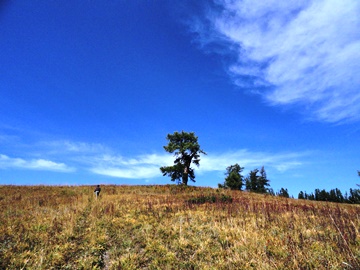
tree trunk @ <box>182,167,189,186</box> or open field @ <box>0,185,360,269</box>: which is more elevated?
tree trunk @ <box>182,167,189,186</box>

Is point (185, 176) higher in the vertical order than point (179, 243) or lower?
higher

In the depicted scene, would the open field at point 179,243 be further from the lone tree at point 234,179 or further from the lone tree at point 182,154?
the lone tree at point 234,179

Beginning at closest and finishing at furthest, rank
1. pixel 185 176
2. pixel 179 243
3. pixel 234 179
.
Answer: pixel 179 243
pixel 185 176
pixel 234 179

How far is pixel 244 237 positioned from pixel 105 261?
4.19 meters

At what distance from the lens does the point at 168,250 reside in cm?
637

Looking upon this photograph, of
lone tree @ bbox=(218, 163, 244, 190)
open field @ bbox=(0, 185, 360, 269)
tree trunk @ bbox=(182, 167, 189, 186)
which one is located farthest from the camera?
lone tree @ bbox=(218, 163, 244, 190)

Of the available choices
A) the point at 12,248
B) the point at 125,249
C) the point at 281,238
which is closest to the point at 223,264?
the point at 281,238

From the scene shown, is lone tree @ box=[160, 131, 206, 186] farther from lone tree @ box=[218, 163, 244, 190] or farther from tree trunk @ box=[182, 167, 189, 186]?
lone tree @ box=[218, 163, 244, 190]

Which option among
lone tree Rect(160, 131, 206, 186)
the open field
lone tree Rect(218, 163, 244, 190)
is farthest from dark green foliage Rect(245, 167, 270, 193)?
the open field

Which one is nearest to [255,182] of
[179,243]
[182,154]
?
[182,154]

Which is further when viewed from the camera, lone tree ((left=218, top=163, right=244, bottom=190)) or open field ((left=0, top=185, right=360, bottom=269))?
lone tree ((left=218, top=163, right=244, bottom=190))

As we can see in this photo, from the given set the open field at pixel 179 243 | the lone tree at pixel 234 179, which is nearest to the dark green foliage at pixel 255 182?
the lone tree at pixel 234 179

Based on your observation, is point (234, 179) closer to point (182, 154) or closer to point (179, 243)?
point (182, 154)

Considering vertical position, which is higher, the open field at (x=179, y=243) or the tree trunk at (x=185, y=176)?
the tree trunk at (x=185, y=176)
